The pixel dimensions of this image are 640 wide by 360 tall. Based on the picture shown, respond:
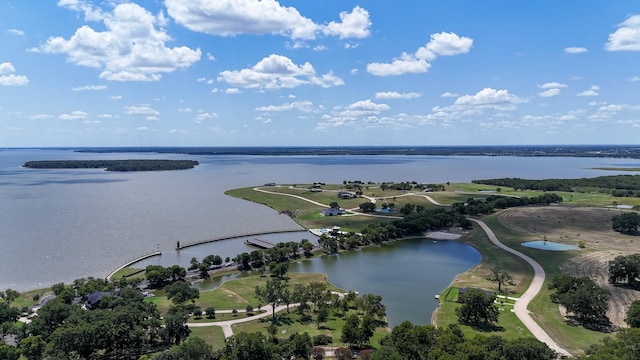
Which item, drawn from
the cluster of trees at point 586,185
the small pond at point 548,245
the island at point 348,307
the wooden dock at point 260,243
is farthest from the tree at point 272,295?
the cluster of trees at point 586,185

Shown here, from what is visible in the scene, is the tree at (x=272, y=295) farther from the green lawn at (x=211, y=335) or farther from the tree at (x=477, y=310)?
the tree at (x=477, y=310)

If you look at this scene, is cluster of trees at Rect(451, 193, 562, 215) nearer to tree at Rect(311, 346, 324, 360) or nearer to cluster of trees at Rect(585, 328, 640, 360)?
cluster of trees at Rect(585, 328, 640, 360)

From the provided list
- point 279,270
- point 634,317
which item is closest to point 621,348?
point 634,317

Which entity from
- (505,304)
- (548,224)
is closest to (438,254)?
(505,304)

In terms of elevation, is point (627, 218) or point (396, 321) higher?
point (627, 218)

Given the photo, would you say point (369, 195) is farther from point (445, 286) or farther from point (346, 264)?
point (445, 286)

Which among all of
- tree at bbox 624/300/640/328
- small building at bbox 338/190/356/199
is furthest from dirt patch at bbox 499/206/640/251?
small building at bbox 338/190/356/199
